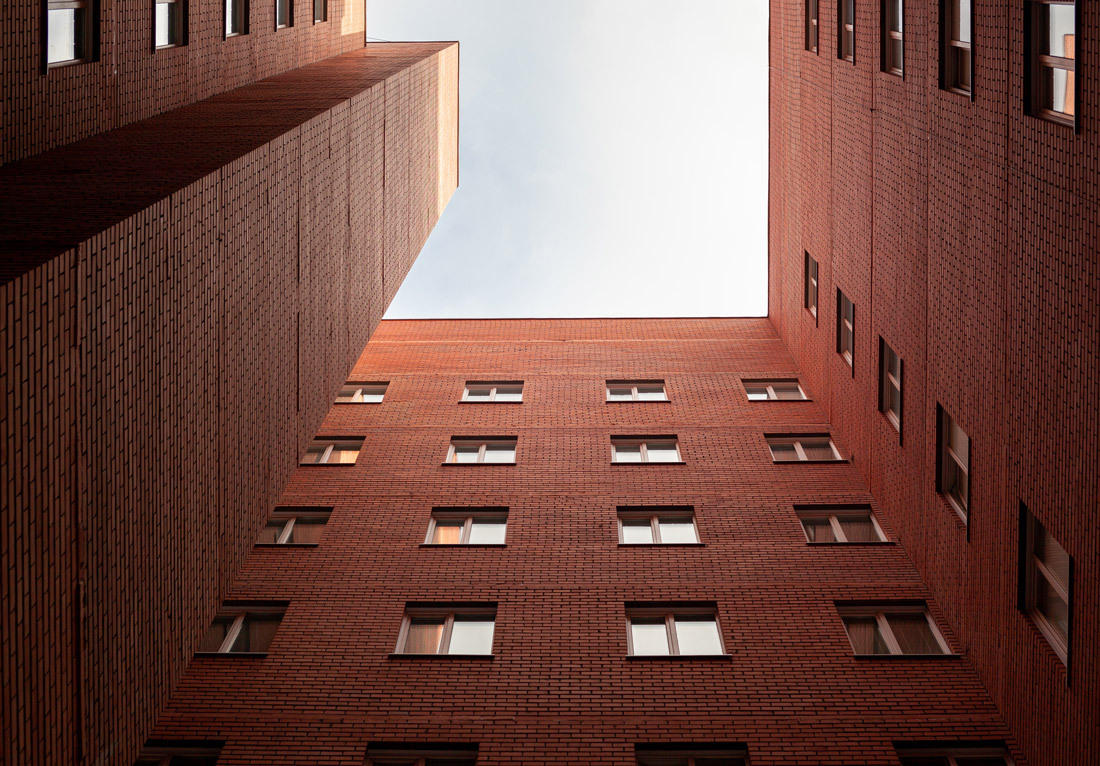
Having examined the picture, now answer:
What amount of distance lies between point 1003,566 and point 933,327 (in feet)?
13.2

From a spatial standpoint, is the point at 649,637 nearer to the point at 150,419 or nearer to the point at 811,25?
the point at 150,419

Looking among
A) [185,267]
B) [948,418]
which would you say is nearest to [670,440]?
[948,418]

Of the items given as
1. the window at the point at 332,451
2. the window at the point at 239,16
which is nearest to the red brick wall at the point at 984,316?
the window at the point at 332,451

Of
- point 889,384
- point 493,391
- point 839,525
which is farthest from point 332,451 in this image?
point 889,384

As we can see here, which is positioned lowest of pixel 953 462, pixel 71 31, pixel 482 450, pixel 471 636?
pixel 471 636

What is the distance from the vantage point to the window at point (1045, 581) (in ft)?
38.7

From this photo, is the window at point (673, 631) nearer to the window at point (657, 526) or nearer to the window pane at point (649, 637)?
the window pane at point (649, 637)

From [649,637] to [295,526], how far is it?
7.75 meters

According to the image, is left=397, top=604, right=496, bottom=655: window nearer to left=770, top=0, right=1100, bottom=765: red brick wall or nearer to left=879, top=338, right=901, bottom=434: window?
left=770, top=0, right=1100, bottom=765: red brick wall

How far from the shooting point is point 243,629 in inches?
656

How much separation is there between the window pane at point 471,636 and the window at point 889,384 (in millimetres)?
8453

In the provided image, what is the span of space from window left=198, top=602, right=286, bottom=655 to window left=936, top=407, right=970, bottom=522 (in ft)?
37.1

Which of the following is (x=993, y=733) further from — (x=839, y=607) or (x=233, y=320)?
(x=233, y=320)

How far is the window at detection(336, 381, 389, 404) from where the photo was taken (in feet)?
81.7
